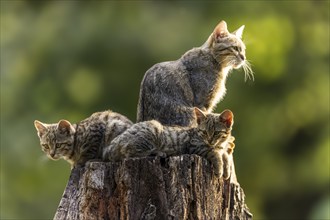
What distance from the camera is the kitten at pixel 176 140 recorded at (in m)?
11.6

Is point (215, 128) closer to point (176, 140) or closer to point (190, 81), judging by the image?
point (176, 140)

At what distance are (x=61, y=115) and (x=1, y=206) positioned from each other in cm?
308

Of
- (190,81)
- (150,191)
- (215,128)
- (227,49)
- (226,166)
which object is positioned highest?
(227,49)

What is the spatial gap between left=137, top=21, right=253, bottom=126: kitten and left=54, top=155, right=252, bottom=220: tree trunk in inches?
57.1

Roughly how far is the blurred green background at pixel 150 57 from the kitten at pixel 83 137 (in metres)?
9.52

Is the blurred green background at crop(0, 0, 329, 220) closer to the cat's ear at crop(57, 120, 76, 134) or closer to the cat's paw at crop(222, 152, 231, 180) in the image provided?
the cat's ear at crop(57, 120, 76, 134)

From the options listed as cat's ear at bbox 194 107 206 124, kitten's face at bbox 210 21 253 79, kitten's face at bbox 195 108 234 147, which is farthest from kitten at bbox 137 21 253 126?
kitten's face at bbox 195 108 234 147

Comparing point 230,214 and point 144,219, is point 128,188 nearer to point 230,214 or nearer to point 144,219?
point 144,219

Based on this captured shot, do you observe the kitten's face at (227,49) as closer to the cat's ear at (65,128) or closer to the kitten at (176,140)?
the kitten at (176,140)

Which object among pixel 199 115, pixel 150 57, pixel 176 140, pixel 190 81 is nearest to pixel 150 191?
pixel 176 140

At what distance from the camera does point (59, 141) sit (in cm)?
1258

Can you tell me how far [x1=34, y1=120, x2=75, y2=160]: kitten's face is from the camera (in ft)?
41.2

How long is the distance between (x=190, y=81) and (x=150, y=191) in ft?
8.51

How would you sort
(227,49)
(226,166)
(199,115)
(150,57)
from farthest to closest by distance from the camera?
(150,57), (227,49), (199,115), (226,166)
